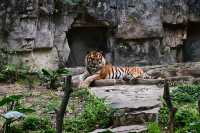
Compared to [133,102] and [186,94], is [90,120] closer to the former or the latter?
[133,102]

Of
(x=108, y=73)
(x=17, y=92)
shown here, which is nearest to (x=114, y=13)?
(x=108, y=73)

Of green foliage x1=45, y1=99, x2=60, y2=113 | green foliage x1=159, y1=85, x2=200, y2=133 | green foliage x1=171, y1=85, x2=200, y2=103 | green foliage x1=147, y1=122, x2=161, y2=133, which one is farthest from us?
green foliage x1=171, y1=85, x2=200, y2=103

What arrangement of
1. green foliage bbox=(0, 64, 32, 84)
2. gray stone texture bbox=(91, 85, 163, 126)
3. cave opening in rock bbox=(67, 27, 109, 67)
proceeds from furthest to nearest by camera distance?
cave opening in rock bbox=(67, 27, 109, 67), green foliage bbox=(0, 64, 32, 84), gray stone texture bbox=(91, 85, 163, 126)

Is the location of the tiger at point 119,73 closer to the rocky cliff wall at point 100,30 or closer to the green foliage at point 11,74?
the green foliage at point 11,74

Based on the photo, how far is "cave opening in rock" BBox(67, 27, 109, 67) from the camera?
13648mm

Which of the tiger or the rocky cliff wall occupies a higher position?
the rocky cliff wall

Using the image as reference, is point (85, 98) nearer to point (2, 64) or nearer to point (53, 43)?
point (2, 64)

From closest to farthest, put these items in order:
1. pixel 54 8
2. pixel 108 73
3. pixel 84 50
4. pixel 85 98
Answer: pixel 85 98 < pixel 108 73 < pixel 54 8 < pixel 84 50

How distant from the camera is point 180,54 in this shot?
46.2 ft

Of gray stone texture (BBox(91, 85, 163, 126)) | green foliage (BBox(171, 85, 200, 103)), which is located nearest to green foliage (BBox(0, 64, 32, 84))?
gray stone texture (BBox(91, 85, 163, 126))

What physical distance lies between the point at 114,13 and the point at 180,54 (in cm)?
215

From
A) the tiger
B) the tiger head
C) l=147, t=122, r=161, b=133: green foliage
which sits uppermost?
l=147, t=122, r=161, b=133: green foliage

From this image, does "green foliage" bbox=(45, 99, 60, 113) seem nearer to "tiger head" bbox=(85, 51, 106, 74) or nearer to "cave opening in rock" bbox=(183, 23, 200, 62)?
"tiger head" bbox=(85, 51, 106, 74)

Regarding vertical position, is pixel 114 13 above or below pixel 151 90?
above
